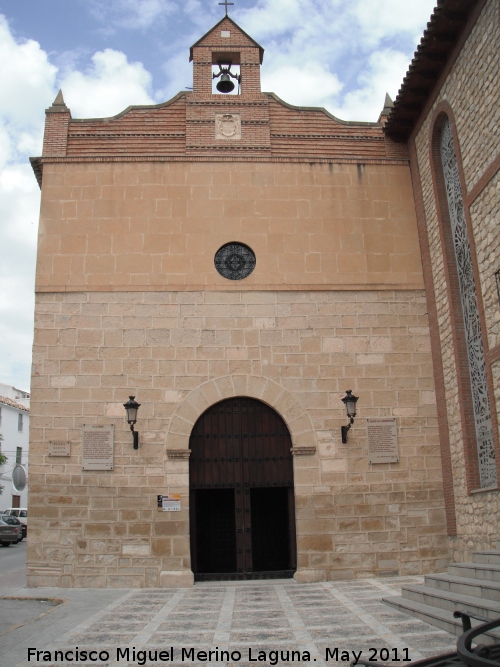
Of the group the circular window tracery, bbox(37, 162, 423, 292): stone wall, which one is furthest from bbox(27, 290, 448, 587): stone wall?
the circular window tracery

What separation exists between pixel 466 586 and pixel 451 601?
384mm

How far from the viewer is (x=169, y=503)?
9812 millimetres

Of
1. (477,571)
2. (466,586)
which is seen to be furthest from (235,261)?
(466,586)

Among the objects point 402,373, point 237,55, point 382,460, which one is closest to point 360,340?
point 402,373

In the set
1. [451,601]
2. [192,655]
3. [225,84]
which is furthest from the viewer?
[225,84]

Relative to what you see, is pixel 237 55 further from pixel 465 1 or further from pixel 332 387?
pixel 332 387

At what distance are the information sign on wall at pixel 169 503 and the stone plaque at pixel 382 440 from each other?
3.12 m

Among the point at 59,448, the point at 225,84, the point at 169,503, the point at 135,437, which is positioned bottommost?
the point at 169,503

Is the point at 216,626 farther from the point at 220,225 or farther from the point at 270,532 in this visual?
the point at 220,225

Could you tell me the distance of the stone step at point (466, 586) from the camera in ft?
20.3

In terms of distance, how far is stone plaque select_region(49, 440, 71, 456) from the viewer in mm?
9906

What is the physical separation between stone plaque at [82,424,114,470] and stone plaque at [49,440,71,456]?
0.25 meters

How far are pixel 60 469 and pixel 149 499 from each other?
1.47 meters

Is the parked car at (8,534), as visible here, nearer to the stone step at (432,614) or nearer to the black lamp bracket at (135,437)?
the black lamp bracket at (135,437)
